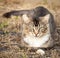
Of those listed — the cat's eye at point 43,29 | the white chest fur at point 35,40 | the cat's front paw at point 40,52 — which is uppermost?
the cat's eye at point 43,29

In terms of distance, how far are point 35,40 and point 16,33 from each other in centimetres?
118

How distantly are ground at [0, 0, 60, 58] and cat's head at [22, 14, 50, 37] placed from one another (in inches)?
14.0

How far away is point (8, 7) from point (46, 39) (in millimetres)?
3345

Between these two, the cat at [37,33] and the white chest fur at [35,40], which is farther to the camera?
the white chest fur at [35,40]

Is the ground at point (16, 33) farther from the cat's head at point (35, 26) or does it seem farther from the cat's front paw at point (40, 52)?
the cat's head at point (35, 26)

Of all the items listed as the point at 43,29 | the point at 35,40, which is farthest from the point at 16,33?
the point at 43,29

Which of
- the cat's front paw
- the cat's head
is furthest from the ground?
the cat's head

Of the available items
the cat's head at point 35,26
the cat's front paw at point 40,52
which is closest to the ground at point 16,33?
the cat's front paw at point 40,52

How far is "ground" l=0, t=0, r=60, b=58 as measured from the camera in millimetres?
5828

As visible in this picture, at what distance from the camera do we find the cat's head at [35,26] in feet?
19.0

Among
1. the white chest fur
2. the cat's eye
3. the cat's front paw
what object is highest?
the cat's eye

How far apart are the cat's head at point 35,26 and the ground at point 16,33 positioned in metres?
→ 0.36

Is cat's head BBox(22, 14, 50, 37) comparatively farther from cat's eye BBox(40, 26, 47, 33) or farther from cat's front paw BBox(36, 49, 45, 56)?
cat's front paw BBox(36, 49, 45, 56)

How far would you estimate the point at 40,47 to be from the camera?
6098 mm
